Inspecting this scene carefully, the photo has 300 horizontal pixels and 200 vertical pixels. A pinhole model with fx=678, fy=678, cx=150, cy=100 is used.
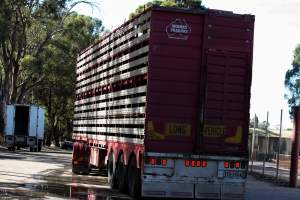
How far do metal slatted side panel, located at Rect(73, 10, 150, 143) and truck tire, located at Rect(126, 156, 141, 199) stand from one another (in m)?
0.62

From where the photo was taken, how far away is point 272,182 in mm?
25062

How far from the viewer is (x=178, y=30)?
15031 mm

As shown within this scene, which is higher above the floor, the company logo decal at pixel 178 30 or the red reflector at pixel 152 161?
the company logo decal at pixel 178 30

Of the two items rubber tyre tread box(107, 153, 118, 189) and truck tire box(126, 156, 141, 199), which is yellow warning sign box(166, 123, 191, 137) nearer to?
truck tire box(126, 156, 141, 199)

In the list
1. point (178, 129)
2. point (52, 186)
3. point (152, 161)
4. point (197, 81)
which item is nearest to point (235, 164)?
point (178, 129)

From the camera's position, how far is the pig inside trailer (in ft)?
155

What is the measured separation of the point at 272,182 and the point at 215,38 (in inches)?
444

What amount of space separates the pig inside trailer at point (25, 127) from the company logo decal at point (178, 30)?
110 ft

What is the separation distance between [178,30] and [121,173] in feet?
14.8

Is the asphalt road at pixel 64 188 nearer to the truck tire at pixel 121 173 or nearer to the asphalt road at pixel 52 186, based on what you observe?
the asphalt road at pixel 52 186

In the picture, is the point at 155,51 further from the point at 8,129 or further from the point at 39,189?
the point at 8,129

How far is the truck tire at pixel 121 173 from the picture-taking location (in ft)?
56.5

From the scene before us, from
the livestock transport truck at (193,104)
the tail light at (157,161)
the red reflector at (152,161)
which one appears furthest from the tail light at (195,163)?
the red reflector at (152,161)

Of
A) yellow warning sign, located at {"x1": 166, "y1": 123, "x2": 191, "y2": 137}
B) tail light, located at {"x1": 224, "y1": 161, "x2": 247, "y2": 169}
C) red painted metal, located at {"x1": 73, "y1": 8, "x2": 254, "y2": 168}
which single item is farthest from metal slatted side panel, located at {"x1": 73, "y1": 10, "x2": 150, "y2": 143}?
tail light, located at {"x1": 224, "y1": 161, "x2": 247, "y2": 169}
